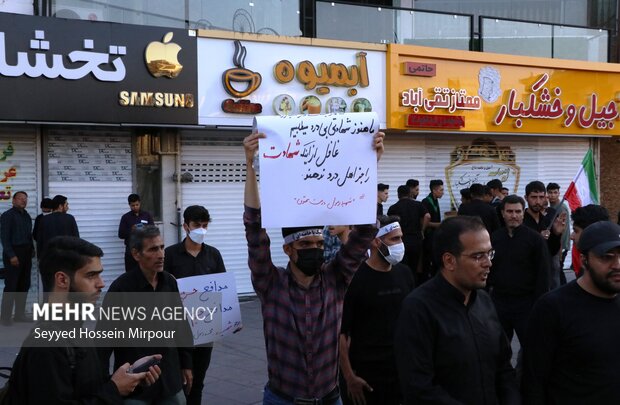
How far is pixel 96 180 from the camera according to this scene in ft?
38.9

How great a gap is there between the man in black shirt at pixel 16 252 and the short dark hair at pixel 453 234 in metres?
8.42

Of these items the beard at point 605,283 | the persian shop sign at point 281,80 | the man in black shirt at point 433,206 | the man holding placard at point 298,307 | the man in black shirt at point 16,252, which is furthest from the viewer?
the man in black shirt at point 433,206

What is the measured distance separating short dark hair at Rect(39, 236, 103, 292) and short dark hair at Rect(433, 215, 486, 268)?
159 cm

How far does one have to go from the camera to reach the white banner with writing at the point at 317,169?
3.81 meters

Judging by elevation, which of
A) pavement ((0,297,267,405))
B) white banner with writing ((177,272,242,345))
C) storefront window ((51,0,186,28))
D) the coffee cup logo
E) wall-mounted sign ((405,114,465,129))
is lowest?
pavement ((0,297,267,405))

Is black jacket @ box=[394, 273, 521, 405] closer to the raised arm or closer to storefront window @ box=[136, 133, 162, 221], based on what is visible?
the raised arm

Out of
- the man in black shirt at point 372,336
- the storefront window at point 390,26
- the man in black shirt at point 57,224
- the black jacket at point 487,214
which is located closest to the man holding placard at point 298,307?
the man in black shirt at point 372,336

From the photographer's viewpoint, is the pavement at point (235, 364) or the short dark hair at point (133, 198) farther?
the short dark hair at point (133, 198)

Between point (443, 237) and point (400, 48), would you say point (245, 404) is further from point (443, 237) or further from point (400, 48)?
point (400, 48)

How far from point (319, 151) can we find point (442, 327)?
3.72 feet

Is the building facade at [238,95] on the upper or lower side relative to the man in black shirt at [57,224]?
upper

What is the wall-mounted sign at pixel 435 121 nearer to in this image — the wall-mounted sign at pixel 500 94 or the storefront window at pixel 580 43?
the wall-mounted sign at pixel 500 94

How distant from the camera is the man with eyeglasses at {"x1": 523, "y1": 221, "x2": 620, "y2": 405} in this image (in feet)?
11.4

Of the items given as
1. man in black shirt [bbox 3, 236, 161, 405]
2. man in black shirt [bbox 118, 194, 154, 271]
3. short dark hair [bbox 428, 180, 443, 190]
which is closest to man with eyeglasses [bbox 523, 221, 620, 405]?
man in black shirt [bbox 3, 236, 161, 405]
